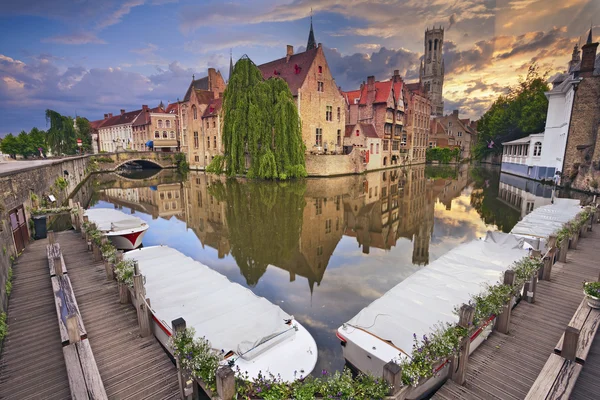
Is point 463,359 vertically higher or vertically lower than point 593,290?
lower

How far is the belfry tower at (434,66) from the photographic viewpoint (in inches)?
3324

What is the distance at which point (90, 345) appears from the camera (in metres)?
5.50

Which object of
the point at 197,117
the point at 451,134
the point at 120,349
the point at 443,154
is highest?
the point at 197,117

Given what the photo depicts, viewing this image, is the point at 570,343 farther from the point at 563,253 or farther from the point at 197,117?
the point at 197,117

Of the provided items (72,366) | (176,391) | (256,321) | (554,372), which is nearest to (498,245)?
(554,372)

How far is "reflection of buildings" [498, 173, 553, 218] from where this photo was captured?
21.2 meters

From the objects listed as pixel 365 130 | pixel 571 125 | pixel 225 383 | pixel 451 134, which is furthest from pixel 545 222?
pixel 451 134

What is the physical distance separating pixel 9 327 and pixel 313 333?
6347mm

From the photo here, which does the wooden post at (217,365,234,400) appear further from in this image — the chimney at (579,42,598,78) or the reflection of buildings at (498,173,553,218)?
the chimney at (579,42,598,78)

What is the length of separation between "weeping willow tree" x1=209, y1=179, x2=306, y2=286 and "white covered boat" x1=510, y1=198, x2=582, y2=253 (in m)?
8.73

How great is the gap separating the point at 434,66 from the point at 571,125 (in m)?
67.5

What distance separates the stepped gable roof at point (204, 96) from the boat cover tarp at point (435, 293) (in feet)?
150

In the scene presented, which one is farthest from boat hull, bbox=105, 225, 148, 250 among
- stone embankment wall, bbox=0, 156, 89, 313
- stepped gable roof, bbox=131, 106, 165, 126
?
stepped gable roof, bbox=131, 106, 165, 126

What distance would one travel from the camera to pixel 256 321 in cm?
552
